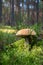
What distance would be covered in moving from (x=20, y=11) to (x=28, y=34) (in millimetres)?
1982

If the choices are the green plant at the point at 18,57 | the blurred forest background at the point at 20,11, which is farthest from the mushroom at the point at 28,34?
the blurred forest background at the point at 20,11

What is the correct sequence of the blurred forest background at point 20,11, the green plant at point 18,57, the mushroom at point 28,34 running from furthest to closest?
the blurred forest background at point 20,11 → the mushroom at point 28,34 → the green plant at point 18,57

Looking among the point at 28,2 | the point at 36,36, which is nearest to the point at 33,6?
the point at 28,2

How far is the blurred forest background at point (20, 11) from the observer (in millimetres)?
6637

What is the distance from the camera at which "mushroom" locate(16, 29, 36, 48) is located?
475cm

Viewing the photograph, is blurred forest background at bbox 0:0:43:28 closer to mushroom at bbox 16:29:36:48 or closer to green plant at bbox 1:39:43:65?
mushroom at bbox 16:29:36:48

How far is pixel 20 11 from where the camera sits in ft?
21.9

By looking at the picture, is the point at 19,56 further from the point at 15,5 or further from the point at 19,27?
the point at 15,5

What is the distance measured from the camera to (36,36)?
5000 mm

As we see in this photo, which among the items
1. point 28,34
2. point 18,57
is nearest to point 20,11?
point 28,34

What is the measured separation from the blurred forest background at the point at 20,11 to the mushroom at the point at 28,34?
173 centimetres

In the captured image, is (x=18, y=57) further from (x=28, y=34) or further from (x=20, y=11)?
(x=20, y=11)

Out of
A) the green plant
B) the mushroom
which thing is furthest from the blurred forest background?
the green plant

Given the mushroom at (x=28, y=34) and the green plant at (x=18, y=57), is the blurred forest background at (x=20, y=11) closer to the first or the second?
the mushroom at (x=28, y=34)
